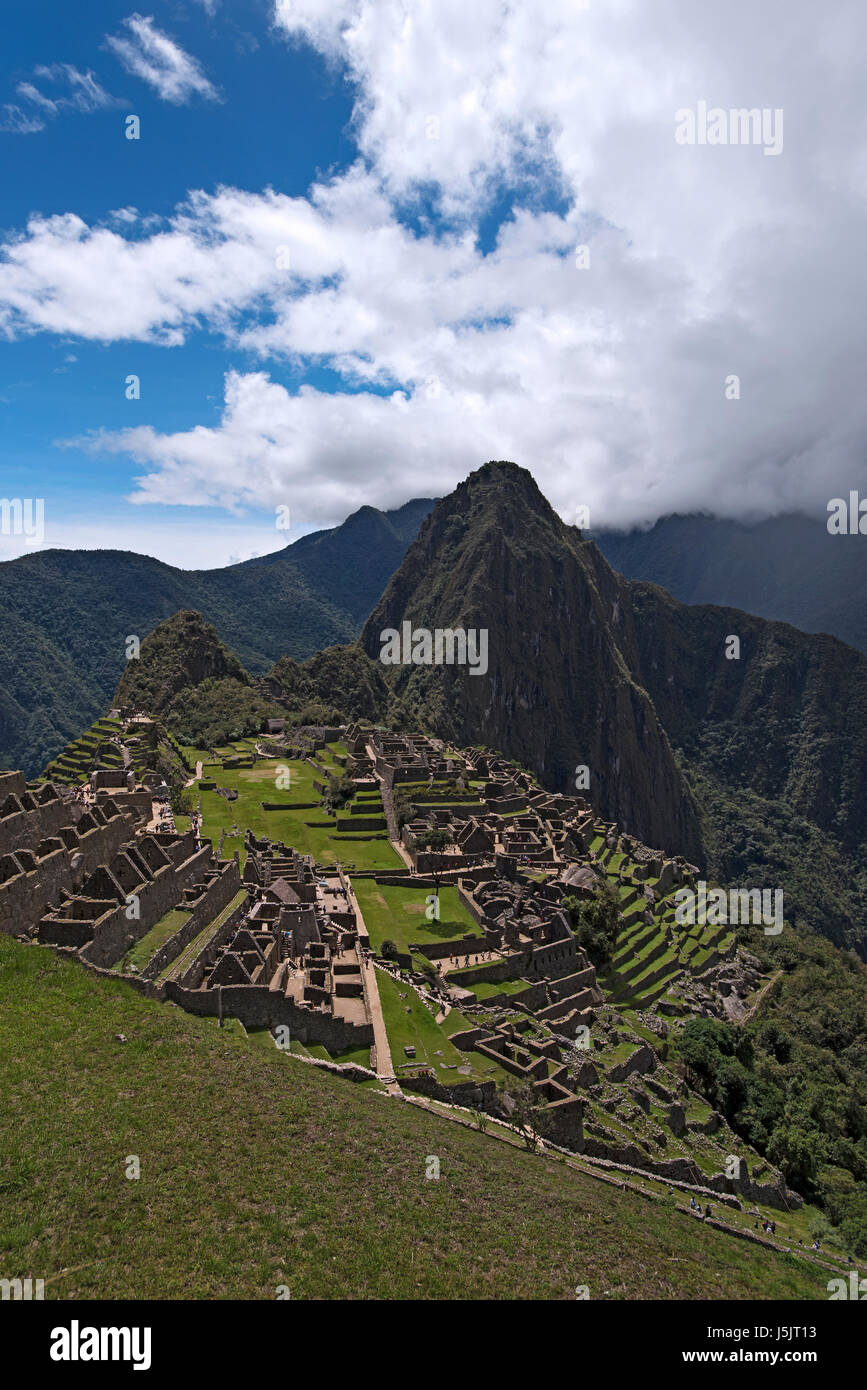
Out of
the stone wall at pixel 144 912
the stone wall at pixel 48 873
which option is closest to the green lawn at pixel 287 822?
the stone wall at pixel 144 912

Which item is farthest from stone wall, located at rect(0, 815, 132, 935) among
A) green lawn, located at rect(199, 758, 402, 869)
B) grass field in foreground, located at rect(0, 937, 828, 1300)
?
→ green lawn, located at rect(199, 758, 402, 869)

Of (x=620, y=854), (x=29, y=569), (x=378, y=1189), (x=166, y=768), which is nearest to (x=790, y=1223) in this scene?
(x=378, y=1189)

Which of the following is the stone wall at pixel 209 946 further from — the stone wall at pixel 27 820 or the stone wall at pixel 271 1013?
the stone wall at pixel 27 820

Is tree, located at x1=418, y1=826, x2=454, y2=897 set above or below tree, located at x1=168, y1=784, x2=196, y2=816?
below

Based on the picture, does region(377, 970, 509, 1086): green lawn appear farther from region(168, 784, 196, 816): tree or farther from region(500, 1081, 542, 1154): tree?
region(168, 784, 196, 816): tree

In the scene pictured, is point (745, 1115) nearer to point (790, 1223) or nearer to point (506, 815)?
point (790, 1223)

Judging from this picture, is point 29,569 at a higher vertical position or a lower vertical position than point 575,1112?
higher

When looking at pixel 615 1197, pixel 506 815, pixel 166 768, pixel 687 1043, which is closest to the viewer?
pixel 615 1197
